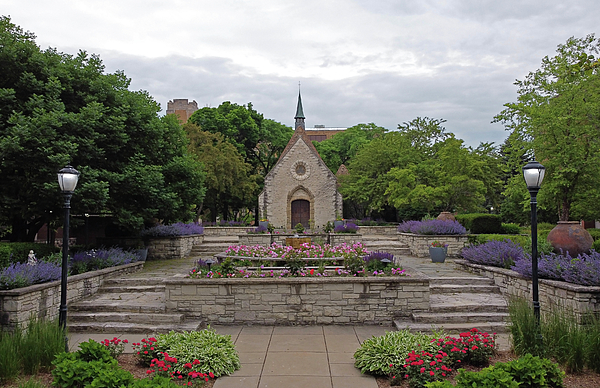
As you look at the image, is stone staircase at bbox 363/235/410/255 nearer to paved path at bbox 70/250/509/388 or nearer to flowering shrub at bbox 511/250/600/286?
flowering shrub at bbox 511/250/600/286

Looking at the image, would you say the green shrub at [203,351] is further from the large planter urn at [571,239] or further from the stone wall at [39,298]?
the large planter urn at [571,239]

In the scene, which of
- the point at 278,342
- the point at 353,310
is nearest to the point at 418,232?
the point at 353,310

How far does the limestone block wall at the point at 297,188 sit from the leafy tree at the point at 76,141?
54.4 ft

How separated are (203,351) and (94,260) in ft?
21.1

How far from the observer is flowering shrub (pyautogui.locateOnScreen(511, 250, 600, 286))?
6.84 meters

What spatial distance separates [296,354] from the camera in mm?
6352

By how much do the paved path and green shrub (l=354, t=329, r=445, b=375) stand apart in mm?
158

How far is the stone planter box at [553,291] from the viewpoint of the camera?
6.59 m

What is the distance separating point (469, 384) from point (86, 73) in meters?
11.8

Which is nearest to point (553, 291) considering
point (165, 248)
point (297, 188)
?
A: point (165, 248)

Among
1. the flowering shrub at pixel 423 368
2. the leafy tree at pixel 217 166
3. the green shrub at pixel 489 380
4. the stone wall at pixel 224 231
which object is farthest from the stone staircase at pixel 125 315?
the leafy tree at pixel 217 166

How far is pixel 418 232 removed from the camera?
53.5 ft

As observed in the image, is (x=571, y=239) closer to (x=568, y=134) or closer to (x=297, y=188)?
(x=568, y=134)

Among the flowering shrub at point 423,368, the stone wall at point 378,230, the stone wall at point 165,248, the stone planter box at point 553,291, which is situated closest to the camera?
the flowering shrub at point 423,368
